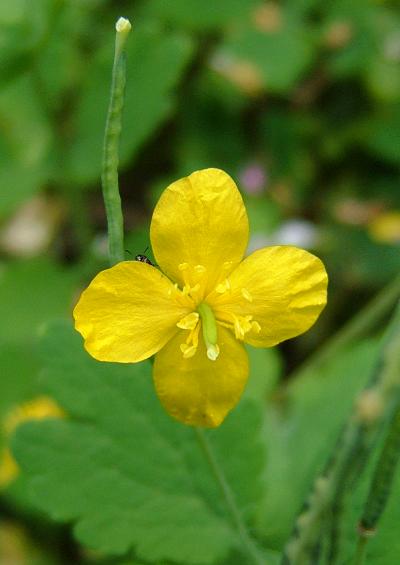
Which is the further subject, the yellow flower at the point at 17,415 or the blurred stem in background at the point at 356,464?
the yellow flower at the point at 17,415

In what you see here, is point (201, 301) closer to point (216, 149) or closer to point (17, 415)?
point (17, 415)

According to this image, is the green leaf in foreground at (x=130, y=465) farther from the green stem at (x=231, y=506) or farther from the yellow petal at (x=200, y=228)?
the yellow petal at (x=200, y=228)

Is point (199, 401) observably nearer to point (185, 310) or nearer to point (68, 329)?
point (185, 310)

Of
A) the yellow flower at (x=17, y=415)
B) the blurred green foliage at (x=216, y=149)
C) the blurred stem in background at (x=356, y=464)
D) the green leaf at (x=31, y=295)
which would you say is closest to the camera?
the blurred stem in background at (x=356, y=464)

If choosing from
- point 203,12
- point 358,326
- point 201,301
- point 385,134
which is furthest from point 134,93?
point 201,301

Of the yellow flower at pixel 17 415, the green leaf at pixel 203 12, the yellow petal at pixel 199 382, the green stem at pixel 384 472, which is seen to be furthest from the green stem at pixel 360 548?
the green leaf at pixel 203 12

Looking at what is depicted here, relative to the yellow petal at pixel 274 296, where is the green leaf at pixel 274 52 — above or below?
below

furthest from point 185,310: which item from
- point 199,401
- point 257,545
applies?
point 257,545
